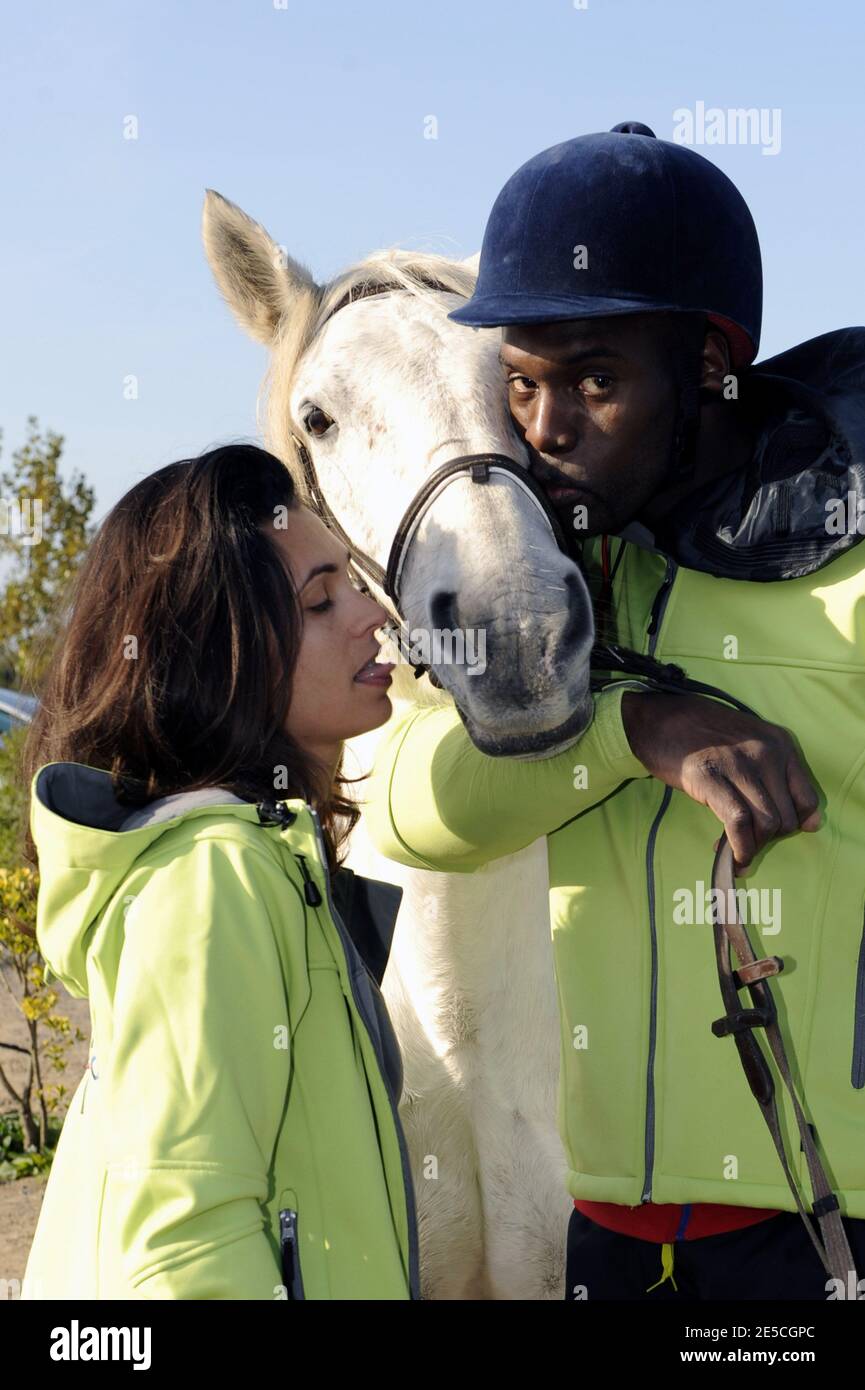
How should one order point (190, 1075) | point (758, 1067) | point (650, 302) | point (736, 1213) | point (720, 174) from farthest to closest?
point (720, 174)
point (650, 302)
point (736, 1213)
point (758, 1067)
point (190, 1075)

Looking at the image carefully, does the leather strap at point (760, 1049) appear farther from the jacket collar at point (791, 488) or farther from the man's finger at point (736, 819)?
the jacket collar at point (791, 488)

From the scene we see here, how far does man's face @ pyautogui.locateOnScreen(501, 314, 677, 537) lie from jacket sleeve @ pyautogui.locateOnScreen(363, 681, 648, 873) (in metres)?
0.27

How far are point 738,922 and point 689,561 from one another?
1.52 ft

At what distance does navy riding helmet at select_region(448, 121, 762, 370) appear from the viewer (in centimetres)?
179

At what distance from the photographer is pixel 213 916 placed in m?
1.36

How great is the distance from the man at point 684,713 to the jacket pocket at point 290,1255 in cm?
49

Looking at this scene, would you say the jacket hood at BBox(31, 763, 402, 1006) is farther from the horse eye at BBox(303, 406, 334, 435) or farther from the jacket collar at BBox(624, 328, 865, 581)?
the horse eye at BBox(303, 406, 334, 435)

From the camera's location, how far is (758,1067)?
1563 mm

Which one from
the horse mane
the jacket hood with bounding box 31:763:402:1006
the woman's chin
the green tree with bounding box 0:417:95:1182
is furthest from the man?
the green tree with bounding box 0:417:95:1182

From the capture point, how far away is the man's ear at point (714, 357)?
186 cm

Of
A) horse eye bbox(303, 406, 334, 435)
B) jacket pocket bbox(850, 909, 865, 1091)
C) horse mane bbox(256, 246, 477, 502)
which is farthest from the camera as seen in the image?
horse mane bbox(256, 246, 477, 502)

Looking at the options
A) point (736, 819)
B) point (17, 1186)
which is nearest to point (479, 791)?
point (736, 819)
